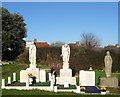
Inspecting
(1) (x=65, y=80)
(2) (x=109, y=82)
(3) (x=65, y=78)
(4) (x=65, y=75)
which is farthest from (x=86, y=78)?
(4) (x=65, y=75)

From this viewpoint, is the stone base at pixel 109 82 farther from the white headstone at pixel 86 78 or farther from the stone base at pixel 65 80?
the stone base at pixel 65 80

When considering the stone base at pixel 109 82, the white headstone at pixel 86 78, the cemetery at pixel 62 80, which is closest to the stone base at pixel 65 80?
the cemetery at pixel 62 80

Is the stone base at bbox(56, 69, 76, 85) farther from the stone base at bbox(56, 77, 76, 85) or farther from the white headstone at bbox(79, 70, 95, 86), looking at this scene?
the white headstone at bbox(79, 70, 95, 86)

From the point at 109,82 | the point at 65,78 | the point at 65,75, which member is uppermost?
the point at 65,75

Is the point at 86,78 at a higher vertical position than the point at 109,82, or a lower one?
higher

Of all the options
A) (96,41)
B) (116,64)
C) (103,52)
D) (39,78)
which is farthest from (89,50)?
(39,78)

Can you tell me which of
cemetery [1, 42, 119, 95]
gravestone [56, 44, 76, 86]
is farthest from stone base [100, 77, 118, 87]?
gravestone [56, 44, 76, 86]

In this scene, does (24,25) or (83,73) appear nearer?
(83,73)

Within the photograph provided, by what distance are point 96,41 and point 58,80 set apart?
113 feet

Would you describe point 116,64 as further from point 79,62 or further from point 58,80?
point 58,80

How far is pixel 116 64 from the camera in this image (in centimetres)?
4156

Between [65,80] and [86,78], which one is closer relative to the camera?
[86,78]

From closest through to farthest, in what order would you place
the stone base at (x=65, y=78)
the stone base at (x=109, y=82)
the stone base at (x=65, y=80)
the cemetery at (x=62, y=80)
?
the cemetery at (x=62, y=80)
the stone base at (x=109, y=82)
the stone base at (x=65, y=80)
the stone base at (x=65, y=78)

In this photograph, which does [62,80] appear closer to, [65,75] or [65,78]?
[65,78]
